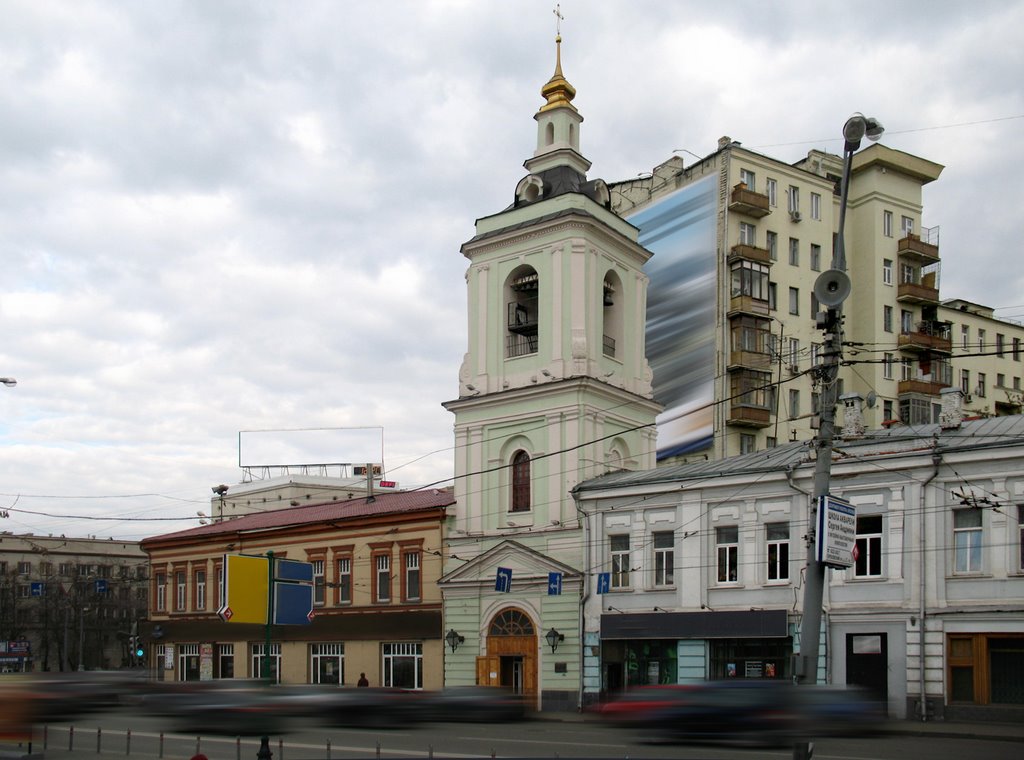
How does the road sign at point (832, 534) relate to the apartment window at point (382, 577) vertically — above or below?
above

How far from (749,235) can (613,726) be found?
2285 inches

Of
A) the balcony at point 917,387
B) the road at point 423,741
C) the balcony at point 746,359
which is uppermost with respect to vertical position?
the balcony at point 746,359

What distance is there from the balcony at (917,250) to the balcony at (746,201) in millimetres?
11102

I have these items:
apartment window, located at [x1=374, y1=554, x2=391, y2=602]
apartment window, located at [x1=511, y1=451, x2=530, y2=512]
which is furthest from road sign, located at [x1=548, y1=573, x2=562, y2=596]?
apartment window, located at [x1=374, y1=554, x2=391, y2=602]

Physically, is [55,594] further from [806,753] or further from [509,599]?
[806,753]

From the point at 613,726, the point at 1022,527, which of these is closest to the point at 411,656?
the point at 1022,527

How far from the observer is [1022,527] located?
32.8 m

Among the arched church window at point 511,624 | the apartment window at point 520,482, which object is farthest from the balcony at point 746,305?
the arched church window at point 511,624

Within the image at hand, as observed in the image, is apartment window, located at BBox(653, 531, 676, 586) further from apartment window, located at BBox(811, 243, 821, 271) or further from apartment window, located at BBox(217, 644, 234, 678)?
apartment window, located at BBox(811, 243, 821, 271)

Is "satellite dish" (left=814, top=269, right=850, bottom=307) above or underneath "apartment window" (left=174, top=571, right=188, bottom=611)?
above

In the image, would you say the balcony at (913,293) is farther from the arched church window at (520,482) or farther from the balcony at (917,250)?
the arched church window at (520,482)

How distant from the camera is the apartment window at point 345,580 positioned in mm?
51062

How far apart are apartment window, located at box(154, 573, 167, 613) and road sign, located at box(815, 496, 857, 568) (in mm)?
50051

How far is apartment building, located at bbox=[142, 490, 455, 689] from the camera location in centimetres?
4781
